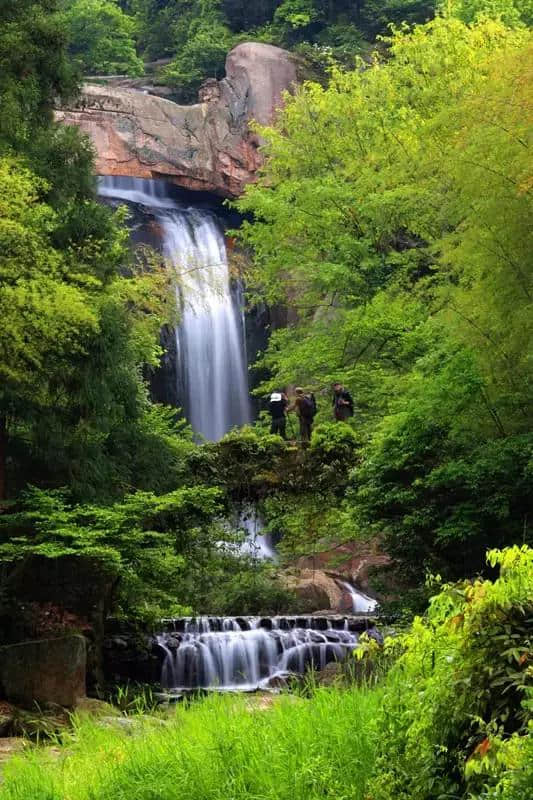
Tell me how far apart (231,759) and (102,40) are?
151 feet

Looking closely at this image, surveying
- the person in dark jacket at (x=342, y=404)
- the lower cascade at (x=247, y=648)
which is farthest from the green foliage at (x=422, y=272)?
the lower cascade at (x=247, y=648)

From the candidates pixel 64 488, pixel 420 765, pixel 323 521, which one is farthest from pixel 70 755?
pixel 323 521

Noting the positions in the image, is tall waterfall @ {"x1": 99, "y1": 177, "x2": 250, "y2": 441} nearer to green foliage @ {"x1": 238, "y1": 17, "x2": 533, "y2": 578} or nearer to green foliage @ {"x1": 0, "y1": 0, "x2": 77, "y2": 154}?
green foliage @ {"x1": 238, "y1": 17, "x2": 533, "y2": 578}

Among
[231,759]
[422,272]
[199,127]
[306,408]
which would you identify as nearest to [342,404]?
[306,408]

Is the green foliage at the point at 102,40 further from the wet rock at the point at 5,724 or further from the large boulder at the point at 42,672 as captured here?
the wet rock at the point at 5,724

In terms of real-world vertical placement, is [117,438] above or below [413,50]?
below

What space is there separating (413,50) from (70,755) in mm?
21378

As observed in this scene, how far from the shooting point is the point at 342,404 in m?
20.2

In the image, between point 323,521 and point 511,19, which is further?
point 511,19

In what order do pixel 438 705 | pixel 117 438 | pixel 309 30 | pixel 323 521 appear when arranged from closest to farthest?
pixel 438 705
pixel 117 438
pixel 323 521
pixel 309 30

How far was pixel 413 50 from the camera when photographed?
80.5 ft

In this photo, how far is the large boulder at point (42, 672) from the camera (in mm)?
13609

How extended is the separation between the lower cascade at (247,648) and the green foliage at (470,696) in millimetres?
12971

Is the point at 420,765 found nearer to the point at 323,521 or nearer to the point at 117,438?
the point at 117,438
